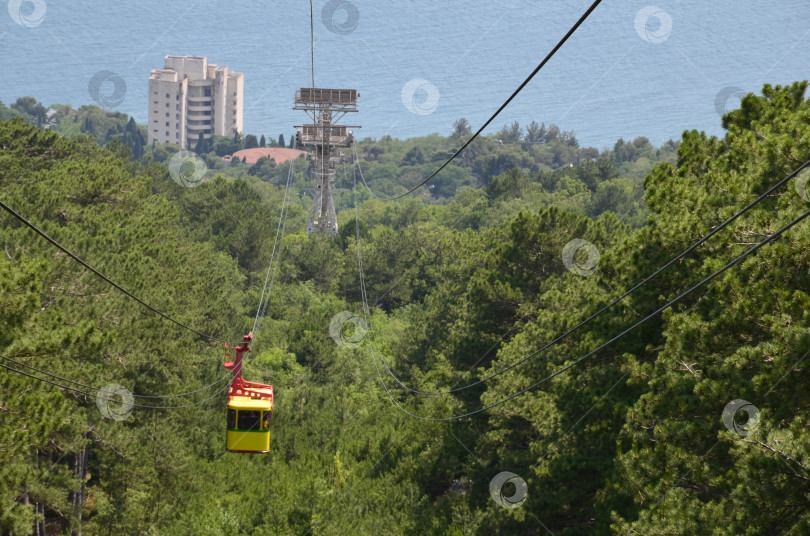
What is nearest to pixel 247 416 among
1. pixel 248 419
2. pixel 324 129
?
pixel 248 419

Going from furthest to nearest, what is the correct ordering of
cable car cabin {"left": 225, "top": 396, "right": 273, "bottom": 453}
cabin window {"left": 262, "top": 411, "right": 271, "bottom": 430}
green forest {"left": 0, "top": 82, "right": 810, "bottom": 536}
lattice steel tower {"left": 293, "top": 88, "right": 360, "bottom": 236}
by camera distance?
lattice steel tower {"left": 293, "top": 88, "right": 360, "bottom": 236} → cabin window {"left": 262, "top": 411, "right": 271, "bottom": 430} → cable car cabin {"left": 225, "top": 396, "right": 273, "bottom": 453} → green forest {"left": 0, "top": 82, "right": 810, "bottom": 536}

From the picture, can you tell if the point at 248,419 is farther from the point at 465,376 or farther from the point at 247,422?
the point at 465,376

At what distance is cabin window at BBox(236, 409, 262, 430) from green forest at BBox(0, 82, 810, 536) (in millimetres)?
4008

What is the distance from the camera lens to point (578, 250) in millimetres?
32438

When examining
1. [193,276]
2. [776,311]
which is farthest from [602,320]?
[193,276]

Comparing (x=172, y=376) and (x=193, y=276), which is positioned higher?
(x=193, y=276)

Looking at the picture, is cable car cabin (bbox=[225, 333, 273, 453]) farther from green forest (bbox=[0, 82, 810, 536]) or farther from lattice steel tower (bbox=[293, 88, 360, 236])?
lattice steel tower (bbox=[293, 88, 360, 236])

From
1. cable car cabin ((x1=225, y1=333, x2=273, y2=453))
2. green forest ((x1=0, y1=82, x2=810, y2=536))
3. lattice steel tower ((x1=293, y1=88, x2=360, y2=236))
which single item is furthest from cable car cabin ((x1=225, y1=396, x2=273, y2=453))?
lattice steel tower ((x1=293, y1=88, x2=360, y2=236))

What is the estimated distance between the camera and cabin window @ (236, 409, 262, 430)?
19.6 metres

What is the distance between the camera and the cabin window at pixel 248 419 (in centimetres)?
1958

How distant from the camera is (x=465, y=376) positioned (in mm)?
35625

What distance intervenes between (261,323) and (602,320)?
137 ft

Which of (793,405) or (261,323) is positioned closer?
(793,405)

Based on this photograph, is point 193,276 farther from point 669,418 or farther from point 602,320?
point 669,418
